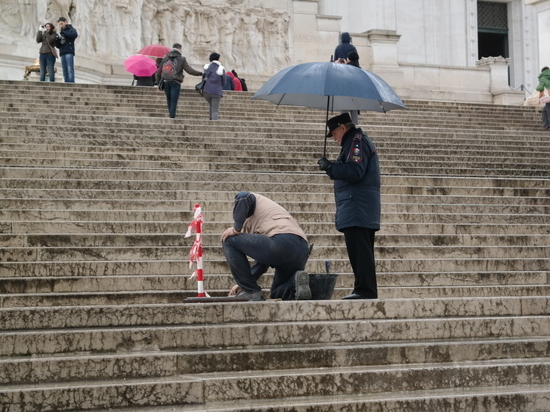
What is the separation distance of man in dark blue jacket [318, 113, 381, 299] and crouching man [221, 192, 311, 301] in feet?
1.23

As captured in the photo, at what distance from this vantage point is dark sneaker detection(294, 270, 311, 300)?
732cm

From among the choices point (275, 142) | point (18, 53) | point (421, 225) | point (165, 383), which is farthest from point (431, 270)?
point (18, 53)

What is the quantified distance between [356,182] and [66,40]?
1344 centimetres

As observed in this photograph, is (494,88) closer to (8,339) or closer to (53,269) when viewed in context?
(53,269)

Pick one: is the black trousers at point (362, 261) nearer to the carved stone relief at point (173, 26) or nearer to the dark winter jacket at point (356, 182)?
the dark winter jacket at point (356, 182)

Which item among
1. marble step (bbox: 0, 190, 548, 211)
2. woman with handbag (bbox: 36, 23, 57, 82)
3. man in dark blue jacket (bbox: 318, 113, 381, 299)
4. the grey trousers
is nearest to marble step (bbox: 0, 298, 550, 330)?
man in dark blue jacket (bbox: 318, 113, 381, 299)

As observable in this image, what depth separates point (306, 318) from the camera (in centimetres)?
705

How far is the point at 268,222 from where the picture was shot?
745cm

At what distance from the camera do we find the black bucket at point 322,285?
755 cm

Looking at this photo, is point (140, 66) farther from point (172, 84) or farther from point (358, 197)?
point (358, 197)

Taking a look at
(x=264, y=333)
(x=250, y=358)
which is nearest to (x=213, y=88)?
(x=264, y=333)

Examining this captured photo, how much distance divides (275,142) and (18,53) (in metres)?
10.5

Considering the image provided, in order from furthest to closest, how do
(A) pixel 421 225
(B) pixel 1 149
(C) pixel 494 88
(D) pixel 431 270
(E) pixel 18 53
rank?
(C) pixel 494 88
(E) pixel 18 53
(B) pixel 1 149
(A) pixel 421 225
(D) pixel 431 270

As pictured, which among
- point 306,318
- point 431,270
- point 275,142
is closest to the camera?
point 306,318
